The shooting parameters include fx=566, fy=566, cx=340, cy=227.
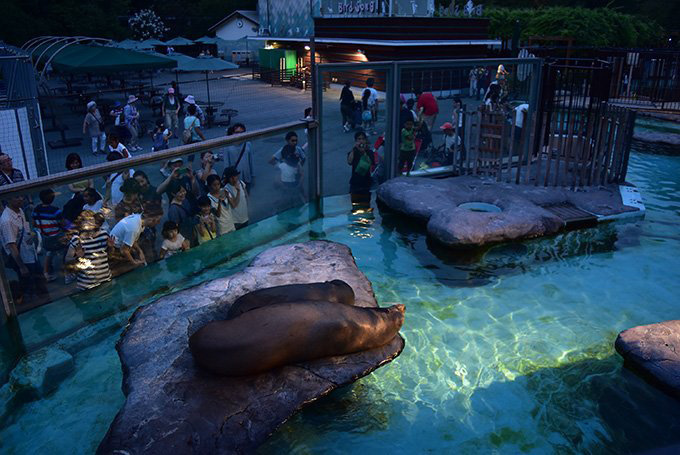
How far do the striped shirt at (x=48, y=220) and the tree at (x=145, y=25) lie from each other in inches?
1784

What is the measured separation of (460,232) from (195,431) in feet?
16.4

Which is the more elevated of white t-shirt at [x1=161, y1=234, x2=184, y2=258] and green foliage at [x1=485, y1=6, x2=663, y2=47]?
green foliage at [x1=485, y1=6, x2=663, y2=47]

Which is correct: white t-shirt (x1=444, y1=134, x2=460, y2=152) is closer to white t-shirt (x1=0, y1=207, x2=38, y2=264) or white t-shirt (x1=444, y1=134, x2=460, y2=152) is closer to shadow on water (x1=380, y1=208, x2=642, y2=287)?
shadow on water (x1=380, y1=208, x2=642, y2=287)

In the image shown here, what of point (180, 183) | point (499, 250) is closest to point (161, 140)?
point (180, 183)

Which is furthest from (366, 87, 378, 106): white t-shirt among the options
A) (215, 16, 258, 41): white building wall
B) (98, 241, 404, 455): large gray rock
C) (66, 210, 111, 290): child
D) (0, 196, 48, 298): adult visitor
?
(215, 16, 258, 41): white building wall

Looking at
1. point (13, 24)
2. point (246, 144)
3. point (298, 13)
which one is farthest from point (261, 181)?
point (13, 24)

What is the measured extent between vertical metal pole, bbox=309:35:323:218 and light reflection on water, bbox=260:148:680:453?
2.68ft

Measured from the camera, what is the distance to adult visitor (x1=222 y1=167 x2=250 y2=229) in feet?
25.1

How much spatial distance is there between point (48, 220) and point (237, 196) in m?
2.68

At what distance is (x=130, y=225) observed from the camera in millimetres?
6340

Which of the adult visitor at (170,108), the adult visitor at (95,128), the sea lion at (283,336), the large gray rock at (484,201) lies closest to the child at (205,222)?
the sea lion at (283,336)

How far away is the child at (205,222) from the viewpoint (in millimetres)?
7285

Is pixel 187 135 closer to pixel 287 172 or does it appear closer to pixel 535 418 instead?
pixel 287 172

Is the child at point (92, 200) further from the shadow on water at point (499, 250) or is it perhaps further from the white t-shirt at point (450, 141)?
the white t-shirt at point (450, 141)
